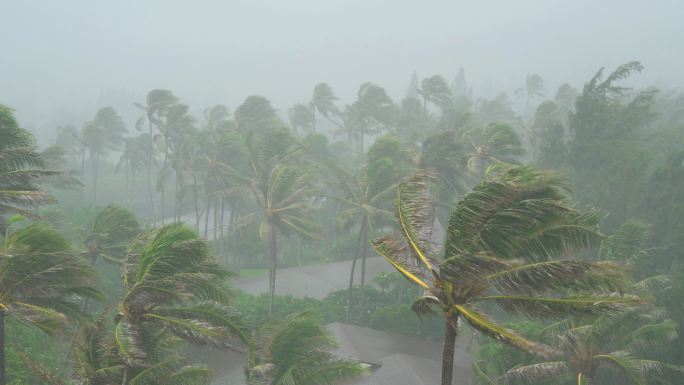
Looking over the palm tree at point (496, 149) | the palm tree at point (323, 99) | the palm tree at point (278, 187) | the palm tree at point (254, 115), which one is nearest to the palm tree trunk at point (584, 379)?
the palm tree at point (278, 187)

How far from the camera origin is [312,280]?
31219 mm

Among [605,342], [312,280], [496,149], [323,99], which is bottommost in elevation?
[312,280]

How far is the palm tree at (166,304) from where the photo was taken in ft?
30.2

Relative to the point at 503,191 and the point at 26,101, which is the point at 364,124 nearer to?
the point at 503,191

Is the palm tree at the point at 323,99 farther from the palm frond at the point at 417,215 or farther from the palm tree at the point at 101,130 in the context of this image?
the palm frond at the point at 417,215

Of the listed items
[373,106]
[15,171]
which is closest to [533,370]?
[15,171]

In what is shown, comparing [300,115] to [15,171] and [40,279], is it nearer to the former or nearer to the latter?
[15,171]

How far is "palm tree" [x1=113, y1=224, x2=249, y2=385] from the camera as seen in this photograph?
9203 millimetres

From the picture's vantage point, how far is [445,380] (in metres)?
7.70

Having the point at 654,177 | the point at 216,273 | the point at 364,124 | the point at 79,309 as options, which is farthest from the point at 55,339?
the point at 364,124

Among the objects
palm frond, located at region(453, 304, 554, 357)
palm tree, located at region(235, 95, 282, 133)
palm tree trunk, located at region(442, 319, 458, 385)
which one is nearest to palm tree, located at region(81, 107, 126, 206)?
palm tree, located at region(235, 95, 282, 133)

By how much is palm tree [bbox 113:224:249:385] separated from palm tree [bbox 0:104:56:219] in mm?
4302

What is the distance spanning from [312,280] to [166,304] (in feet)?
71.2

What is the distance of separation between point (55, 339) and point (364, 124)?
40.4 meters
